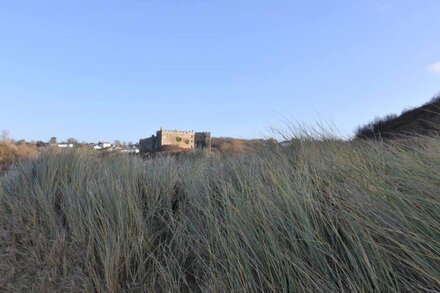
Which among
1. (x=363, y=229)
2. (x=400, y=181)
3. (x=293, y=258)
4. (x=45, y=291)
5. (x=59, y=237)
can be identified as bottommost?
(x=45, y=291)

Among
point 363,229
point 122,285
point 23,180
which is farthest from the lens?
point 23,180

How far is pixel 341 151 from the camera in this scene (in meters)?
4.95

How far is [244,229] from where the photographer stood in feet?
9.83

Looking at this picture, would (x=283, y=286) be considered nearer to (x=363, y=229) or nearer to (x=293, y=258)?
(x=293, y=258)

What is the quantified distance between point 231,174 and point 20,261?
8.46 ft

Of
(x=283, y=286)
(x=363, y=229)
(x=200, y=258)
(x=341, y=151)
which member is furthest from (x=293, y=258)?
(x=341, y=151)

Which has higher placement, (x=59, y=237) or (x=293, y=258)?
(x=293, y=258)

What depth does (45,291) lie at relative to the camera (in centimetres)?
401

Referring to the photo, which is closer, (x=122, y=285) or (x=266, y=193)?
(x=266, y=193)

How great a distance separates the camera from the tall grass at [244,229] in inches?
91.4

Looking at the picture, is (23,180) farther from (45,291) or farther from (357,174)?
(357,174)

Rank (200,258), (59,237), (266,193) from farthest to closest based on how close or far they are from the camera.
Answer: (59,237), (266,193), (200,258)

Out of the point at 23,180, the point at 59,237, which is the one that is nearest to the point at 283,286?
the point at 59,237

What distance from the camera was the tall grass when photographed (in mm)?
2322
